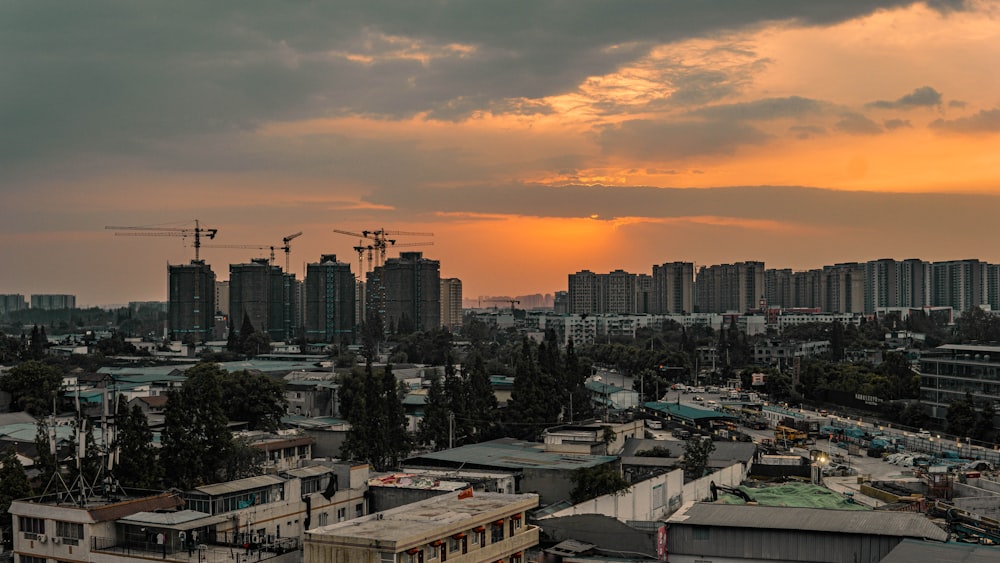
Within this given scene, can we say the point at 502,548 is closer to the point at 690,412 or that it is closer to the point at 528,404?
the point at 528,404

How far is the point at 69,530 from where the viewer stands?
56.6 feet

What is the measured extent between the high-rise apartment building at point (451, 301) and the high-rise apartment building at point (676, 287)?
3714 centimetres

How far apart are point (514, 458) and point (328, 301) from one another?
108868 mm

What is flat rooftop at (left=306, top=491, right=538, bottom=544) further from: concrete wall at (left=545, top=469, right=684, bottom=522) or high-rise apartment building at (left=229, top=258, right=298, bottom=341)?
high-rise apartment building at (left=229, top=258, right=298, bottom=341)

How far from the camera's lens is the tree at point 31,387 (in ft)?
138

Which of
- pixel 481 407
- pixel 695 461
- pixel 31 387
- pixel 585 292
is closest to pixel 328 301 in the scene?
pixel 585 292

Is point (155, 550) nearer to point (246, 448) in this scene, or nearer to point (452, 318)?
point (246, 448)

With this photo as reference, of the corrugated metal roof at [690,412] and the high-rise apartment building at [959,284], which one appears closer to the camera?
the corrugated metal roof at [690,412]

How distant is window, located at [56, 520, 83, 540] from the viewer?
Answer: 673 inches

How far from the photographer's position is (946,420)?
46.9 meters

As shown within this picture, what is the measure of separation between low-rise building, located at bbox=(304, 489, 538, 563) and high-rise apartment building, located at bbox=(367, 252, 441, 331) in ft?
386

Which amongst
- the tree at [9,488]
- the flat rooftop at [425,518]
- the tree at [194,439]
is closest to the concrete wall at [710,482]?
the flat rooftop at [425,518]

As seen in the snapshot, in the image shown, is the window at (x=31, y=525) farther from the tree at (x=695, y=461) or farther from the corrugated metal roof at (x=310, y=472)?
the tree at (x=695, y=461)

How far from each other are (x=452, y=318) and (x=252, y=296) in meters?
64.3
